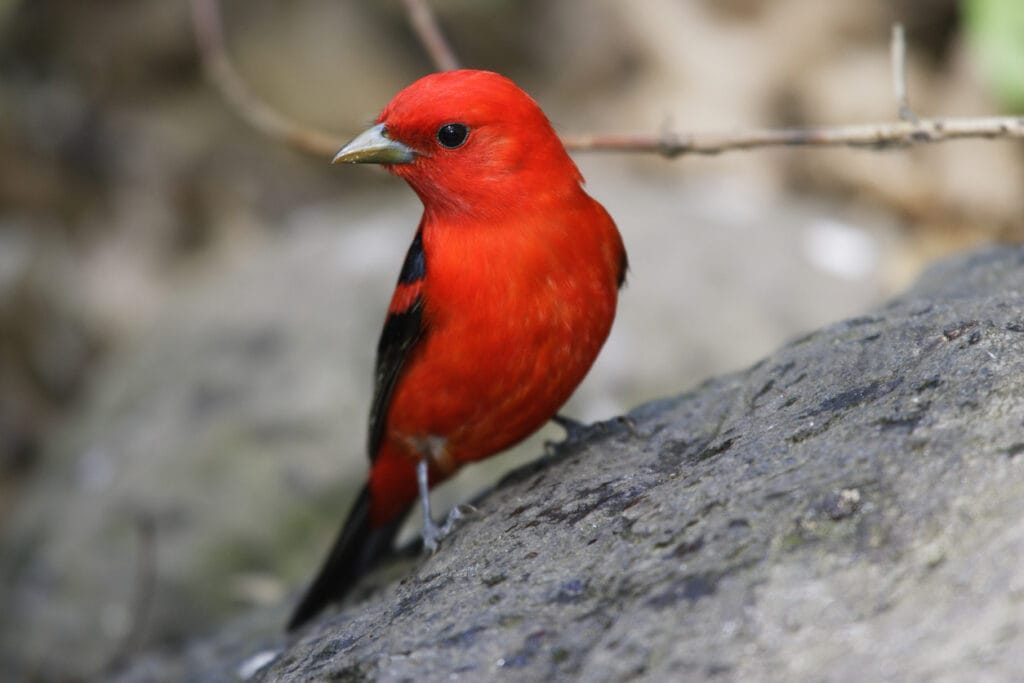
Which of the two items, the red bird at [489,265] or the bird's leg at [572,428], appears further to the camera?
the bird's leg at [572,428]

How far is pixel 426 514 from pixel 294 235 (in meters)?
4.81

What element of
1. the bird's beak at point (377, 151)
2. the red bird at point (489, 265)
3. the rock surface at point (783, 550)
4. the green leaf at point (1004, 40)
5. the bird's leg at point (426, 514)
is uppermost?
the green leaf at point (1004, 40)

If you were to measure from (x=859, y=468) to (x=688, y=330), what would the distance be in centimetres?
422

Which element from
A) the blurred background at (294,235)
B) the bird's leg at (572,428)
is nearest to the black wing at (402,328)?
the bird's leg at (572,428)

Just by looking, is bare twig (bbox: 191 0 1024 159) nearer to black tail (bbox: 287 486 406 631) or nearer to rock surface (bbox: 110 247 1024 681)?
rock surface (bbox: 110 247 1024 681)

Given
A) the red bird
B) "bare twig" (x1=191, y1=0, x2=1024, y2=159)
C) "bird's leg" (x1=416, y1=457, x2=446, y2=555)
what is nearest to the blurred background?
"bird's leg" (x1=416, y1=457, x2=446, y2=555)

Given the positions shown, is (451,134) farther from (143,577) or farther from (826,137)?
(143,577)

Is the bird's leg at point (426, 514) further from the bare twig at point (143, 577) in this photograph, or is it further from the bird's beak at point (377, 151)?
the bare twig at point (143, 577)

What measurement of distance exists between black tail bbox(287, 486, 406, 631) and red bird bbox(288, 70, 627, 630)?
0.74 meters

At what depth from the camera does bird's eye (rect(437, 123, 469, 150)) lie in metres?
3.49

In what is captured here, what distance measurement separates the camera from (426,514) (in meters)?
3.69

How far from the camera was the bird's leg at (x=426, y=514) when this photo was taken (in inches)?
135

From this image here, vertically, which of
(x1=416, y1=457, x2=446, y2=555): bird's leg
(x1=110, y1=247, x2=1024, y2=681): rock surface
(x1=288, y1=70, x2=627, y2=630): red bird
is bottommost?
(x1=110, y1=247, x2=1024, y2=681): rock surface

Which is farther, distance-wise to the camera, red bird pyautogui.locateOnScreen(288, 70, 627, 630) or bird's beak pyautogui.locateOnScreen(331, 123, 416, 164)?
bird's beak pyautogui.locateOnScreen(331, 123, 416, 164)
